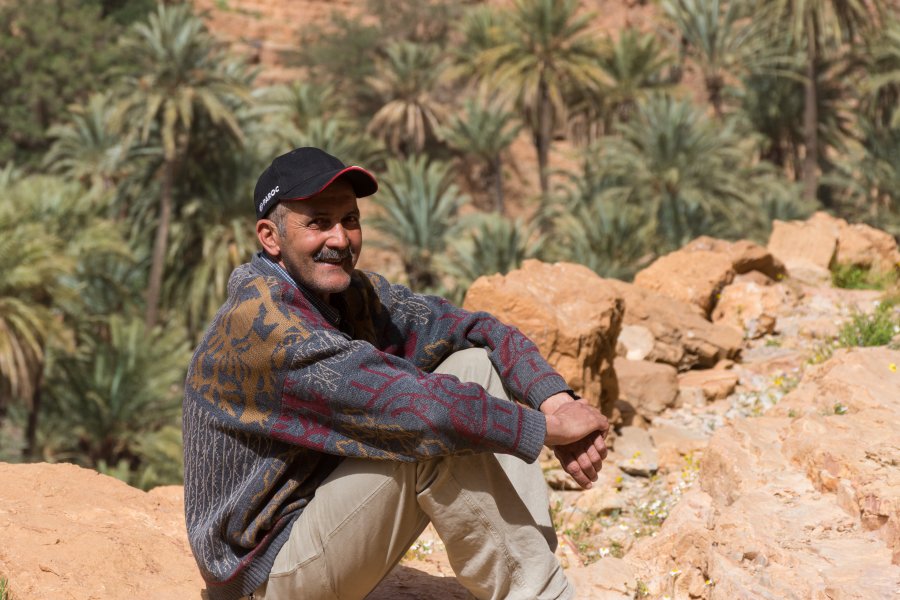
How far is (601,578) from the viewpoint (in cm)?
258

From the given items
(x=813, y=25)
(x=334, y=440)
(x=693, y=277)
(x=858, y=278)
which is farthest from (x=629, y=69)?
(x=334, y=440)

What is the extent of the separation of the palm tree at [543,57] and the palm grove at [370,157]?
8 centimetres

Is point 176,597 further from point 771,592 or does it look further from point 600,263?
point 600,263

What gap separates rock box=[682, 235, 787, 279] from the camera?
286 inches

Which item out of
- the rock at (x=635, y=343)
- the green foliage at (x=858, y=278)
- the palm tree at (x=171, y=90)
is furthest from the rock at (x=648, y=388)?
the palm tree at (x=171, y=90)

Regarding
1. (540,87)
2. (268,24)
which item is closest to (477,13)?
(540,87)

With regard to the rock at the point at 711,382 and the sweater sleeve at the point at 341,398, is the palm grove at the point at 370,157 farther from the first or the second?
the sweater sleeve at the point at 341,398

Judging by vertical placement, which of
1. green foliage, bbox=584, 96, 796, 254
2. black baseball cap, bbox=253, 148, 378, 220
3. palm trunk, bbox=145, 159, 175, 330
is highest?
black baseball cap, bbox=253, 148, 378, 220

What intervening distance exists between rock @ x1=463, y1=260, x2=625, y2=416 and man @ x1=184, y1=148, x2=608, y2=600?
2.28 meters

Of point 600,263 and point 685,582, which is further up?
point 685,582

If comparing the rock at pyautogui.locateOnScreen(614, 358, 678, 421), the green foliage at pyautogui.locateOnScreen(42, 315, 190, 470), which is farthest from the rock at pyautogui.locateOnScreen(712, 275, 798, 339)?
the green foliage at pyautogui.locateOnScreen(42, 315, 190, 470)

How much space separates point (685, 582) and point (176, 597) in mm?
1405

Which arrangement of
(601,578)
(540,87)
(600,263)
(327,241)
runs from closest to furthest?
(327,241) < (601,578) < (600,263) < (540,87)

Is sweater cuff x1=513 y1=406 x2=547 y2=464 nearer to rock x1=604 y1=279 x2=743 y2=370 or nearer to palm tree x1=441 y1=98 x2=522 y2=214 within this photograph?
rock x1=604 y1=279 x2=743 y2=370
